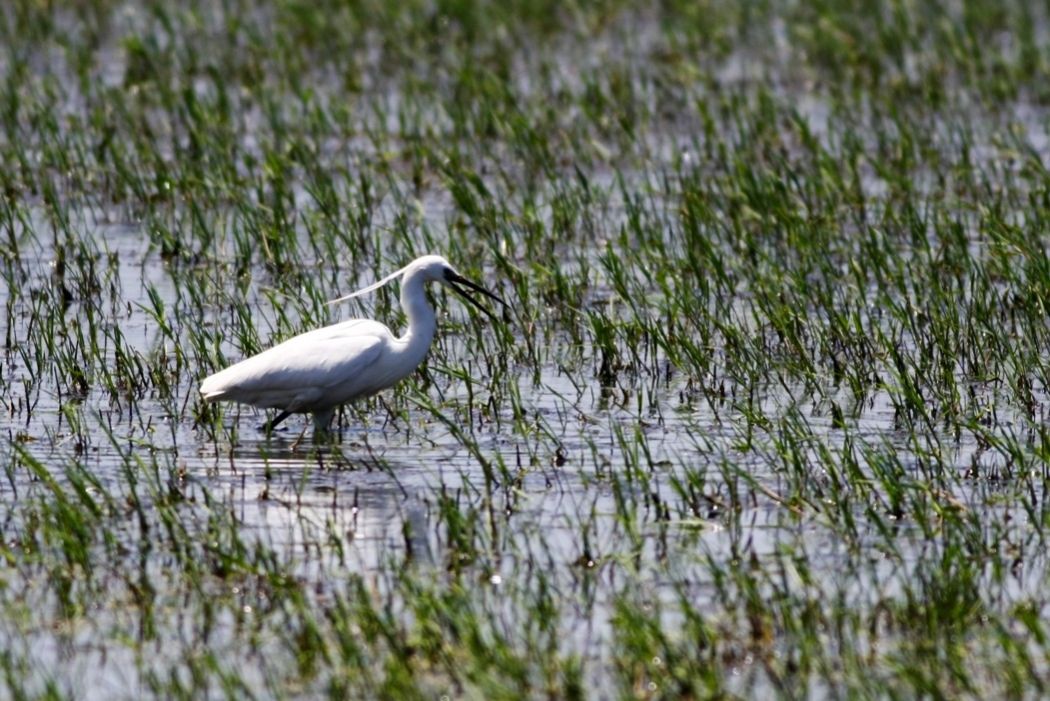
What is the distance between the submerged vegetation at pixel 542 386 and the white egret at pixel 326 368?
0.20 m

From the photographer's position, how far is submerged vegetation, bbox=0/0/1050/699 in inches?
221

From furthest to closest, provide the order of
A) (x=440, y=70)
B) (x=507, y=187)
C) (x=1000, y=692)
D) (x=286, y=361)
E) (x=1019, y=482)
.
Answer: (x=440, y=70) → (x=507, y=187) → (x=286, y=361) → (x=1019, y=482) → (x=1000, y=692)

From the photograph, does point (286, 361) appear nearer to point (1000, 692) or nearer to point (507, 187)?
point (1000, 692)

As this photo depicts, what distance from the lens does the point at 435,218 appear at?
12.9 metres

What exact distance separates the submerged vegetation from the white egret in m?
0.20

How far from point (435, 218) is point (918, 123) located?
4703 mm

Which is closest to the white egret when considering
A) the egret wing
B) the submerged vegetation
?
the egret wing

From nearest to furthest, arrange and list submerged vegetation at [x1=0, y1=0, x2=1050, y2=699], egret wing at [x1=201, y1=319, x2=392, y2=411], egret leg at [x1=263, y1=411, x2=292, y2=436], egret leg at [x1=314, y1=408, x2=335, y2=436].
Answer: submerged vegetation at [x1=0, y1=0, x2=1050, y2=699] < egret wing at [x1=201, y1=319, x2=392, y2=411] < egret leg at [x1=263, y1=411, x2=292, y2=436] < egret leg at [x1=314, y1=408, x2=335, y2=436]

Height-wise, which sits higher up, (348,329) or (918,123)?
(918,123)

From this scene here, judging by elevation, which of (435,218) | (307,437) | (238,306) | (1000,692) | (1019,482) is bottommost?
(1000,692)

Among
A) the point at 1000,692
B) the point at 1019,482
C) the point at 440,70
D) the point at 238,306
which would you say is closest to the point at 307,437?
the point at 238,306

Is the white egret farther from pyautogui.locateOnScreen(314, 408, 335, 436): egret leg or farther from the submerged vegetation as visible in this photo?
the submerged vegetation

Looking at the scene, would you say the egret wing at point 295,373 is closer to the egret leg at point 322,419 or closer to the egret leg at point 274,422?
the egret leg at point 274,422

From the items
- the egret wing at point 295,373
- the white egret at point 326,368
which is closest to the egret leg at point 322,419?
the white egret at point 326,368
